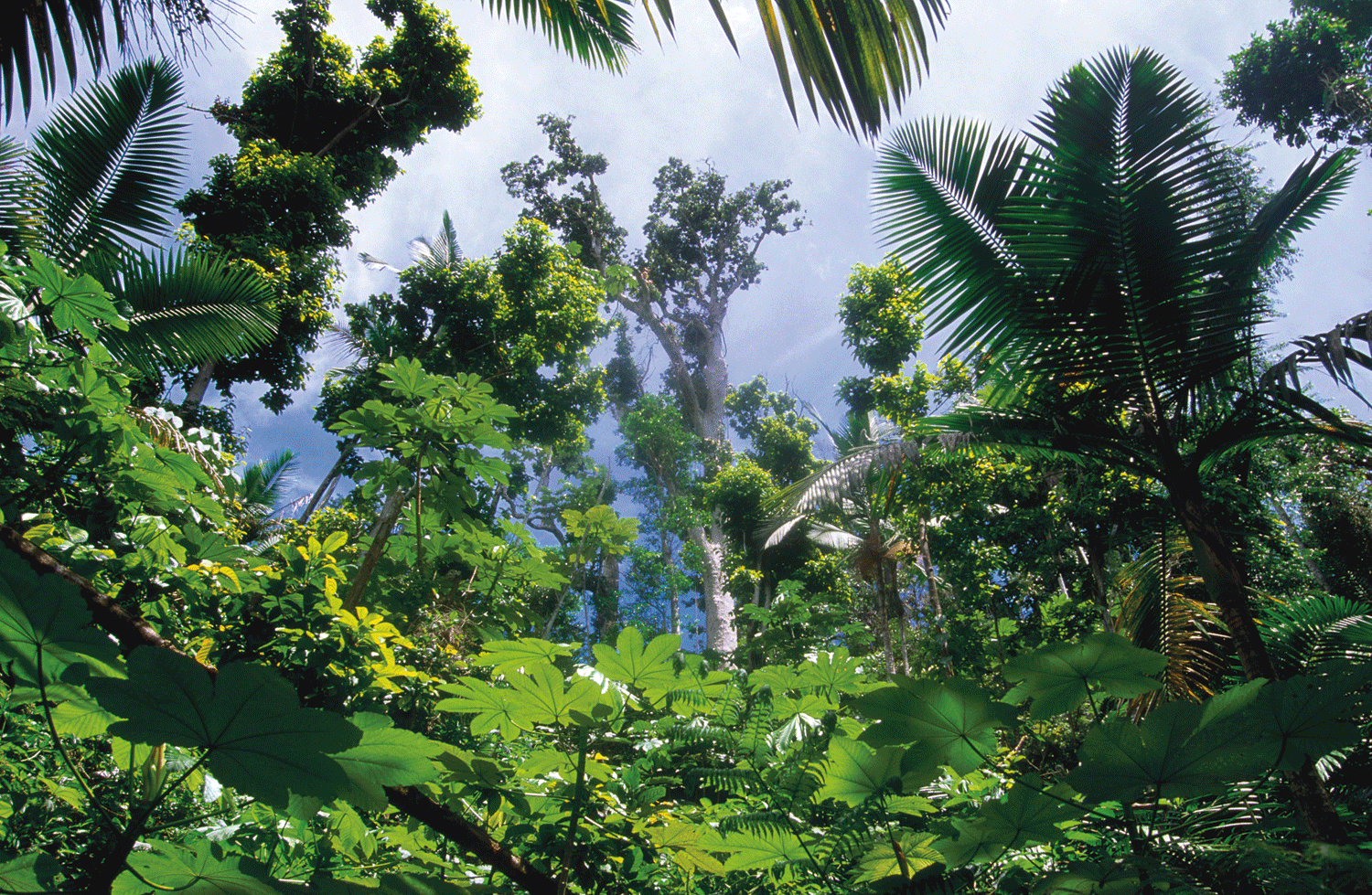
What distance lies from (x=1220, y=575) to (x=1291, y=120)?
16.3 metres

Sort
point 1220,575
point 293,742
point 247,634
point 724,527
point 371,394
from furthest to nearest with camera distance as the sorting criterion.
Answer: point 724,527
point 371,394
point 1220,575
point 247,634
point 293,742

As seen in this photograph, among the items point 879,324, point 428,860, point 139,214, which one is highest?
point 879,324

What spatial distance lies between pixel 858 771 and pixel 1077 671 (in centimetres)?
23

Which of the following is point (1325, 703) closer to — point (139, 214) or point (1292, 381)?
point (1292, 381)

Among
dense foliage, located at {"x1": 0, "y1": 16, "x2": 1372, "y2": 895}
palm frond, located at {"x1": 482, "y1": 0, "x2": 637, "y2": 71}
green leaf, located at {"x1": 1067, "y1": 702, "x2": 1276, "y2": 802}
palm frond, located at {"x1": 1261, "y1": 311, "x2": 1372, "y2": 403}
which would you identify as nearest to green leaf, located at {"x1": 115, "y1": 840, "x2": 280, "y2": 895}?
dense foliage, located at {"x1": 0, "y1": 16, "x2": 1372, "y2": 895}

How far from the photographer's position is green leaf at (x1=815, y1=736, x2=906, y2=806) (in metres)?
0.60

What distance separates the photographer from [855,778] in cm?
62

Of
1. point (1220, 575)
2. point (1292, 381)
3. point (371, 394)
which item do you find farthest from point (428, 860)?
point (371, 394)

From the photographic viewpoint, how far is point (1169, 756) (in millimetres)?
437

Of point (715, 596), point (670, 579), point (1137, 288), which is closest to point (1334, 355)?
point (1137, 288)

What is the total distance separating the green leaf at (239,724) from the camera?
1.11ft

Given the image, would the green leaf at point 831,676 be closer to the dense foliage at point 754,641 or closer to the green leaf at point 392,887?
the dense foliage at point 754,641

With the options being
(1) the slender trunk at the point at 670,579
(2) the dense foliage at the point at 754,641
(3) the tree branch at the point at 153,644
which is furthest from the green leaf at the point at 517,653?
(1) the slender trunk at the point at 670,579

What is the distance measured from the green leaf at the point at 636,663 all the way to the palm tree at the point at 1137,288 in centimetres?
197
